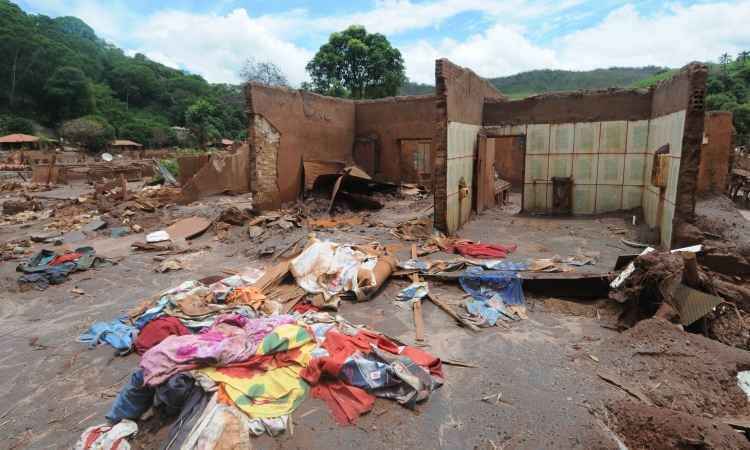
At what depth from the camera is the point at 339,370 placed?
4.08 metres

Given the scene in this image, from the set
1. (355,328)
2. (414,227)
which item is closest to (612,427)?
(355,328)

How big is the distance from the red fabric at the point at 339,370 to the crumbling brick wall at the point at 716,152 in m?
12.8

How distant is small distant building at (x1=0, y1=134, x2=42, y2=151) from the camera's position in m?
34.8

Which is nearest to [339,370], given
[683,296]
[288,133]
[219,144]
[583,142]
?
[683,296]

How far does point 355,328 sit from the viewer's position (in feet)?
17.2

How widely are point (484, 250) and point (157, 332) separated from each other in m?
5.75

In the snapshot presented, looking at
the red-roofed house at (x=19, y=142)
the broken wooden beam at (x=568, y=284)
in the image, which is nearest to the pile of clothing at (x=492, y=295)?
the broken wooden beam at (x=568, y=284)

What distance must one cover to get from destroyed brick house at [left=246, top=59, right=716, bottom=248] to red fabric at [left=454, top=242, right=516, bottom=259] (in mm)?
1067

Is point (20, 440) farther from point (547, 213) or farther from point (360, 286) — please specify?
point (547, 213)

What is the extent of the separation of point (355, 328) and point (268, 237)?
5099 mm

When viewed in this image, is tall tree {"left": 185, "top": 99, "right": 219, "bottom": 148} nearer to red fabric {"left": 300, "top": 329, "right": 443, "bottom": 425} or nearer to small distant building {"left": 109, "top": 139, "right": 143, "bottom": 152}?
small distant building {"left": 109, "top": 139, "right": 143, "bottom": 152}

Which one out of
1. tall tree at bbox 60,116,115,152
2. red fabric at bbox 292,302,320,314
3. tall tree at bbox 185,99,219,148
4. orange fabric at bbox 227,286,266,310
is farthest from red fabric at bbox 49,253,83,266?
tall tree at bbox 185,99,219,148

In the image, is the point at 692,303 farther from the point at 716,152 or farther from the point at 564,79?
the point at 564,79

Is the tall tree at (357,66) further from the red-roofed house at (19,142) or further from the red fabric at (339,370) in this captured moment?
the red fabric at (339,370)
